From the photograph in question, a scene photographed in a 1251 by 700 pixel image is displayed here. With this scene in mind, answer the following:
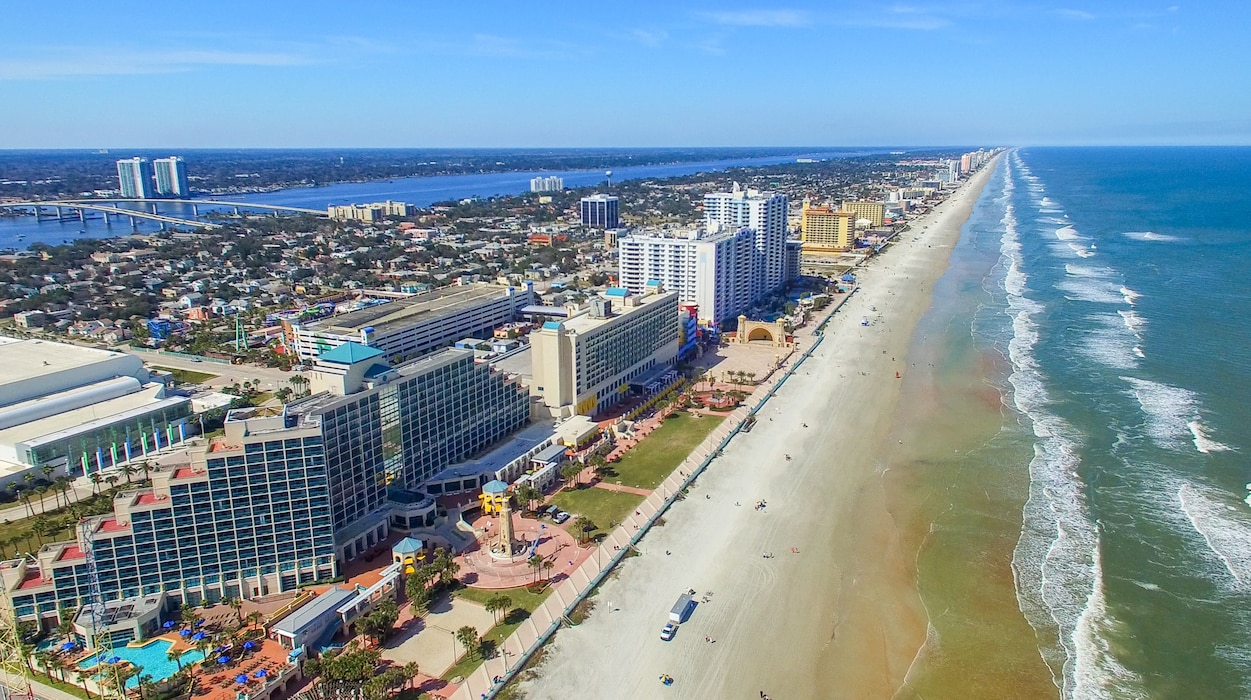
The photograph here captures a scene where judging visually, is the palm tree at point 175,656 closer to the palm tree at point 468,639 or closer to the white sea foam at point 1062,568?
the palm tree at point 468,639

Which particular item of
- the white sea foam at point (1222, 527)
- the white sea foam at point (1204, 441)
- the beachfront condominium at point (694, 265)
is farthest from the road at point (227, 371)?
the white sea foam at point (1204, 441)

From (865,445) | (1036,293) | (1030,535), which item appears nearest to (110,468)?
(865,445)

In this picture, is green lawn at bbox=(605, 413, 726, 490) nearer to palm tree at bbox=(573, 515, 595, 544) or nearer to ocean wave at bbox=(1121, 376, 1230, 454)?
palm tree at bbox=(573, 515, 595, 544)

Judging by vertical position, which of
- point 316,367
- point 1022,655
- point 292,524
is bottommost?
point 1022,655

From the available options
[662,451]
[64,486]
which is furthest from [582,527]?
[64,486]

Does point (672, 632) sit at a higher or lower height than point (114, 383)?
lower

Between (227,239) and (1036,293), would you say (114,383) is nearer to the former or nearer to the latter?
(1036,293)

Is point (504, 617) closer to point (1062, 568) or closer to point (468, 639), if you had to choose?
point (468, 639)

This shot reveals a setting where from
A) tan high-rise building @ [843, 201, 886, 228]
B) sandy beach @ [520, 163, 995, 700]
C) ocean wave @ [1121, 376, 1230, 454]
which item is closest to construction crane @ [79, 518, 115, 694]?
sandy beach @ [520, 163, 995, 700]
